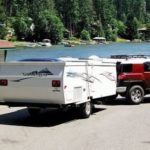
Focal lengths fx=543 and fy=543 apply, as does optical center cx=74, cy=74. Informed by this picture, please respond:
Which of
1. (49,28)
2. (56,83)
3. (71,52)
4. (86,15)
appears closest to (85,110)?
(56,83)

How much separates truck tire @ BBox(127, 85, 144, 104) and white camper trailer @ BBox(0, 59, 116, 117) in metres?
4.20

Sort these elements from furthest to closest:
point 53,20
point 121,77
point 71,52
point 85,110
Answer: point 53,20 → point 71,52 → point 121,77 → point 85,110

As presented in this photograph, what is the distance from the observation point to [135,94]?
20.1 m

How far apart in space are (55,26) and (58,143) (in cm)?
14834

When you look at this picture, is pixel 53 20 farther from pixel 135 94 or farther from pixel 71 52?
pixel 135 94

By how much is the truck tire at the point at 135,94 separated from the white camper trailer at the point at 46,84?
4.20m

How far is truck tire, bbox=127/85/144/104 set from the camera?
785 inches

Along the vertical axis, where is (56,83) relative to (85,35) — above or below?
above

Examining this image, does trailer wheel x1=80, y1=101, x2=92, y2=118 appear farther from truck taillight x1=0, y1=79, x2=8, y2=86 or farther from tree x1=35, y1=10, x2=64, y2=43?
tree x1=35, y1=10, x2=64, y2=43

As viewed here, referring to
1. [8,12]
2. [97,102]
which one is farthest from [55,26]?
[97,102]

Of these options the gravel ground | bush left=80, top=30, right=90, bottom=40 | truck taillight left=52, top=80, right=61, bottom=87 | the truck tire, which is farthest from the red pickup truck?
bush left=80, top=30, right=90, bottom=40

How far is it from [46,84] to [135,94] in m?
6.37

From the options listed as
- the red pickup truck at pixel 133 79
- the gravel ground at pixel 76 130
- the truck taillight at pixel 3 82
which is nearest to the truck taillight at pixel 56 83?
the gravel ground at pixel 76 130

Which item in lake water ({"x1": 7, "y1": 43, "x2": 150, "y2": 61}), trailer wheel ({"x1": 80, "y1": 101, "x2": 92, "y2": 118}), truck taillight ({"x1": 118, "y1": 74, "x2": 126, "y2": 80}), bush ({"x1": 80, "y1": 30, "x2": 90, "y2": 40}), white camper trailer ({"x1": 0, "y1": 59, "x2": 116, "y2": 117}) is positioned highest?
white camper trailer ({"x1": 0, "y1": 59, "x2": 116, "y2": 117})
